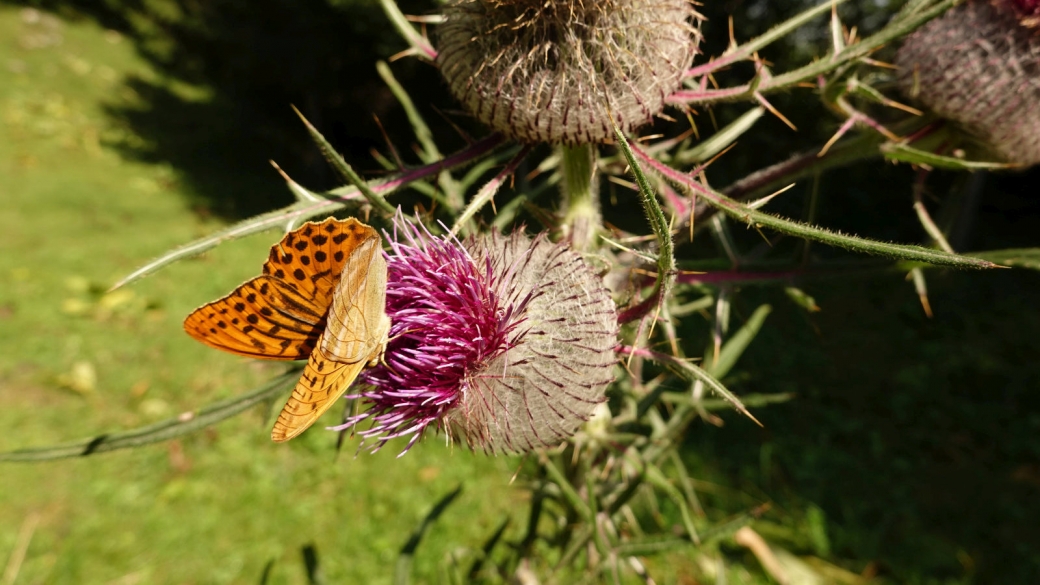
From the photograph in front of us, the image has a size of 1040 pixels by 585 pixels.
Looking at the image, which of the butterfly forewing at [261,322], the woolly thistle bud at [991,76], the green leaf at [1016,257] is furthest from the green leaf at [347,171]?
the woolly thistle bud at [991,76]

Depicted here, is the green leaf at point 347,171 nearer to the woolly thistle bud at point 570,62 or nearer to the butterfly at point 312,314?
the butterfly at point 312,314

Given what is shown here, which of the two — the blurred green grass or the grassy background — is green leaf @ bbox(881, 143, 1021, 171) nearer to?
the grassy background

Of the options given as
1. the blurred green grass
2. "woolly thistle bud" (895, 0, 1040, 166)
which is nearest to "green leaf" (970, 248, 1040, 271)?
"woolly thistle bud" (895, 0, 1040, 166)

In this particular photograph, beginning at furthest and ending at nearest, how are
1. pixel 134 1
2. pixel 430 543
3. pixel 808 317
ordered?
1. pixel 134 1
2. pixel 430 543
3. pixel 808 317

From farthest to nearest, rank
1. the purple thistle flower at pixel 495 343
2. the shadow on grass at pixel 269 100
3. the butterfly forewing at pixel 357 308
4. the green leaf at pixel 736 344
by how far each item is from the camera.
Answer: the shadow on grass at pixel 269 100 < the green leaf at pixel 736 344 < the purple thistle flower at pixel 495 343 < the butterfly forewing at pixel 357 308

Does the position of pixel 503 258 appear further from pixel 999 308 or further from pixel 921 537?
pixel 999 308

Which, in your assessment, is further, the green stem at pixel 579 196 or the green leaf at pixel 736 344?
the green leaf at pixel 736 344

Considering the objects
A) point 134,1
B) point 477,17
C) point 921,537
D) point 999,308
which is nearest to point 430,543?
point 921,537
